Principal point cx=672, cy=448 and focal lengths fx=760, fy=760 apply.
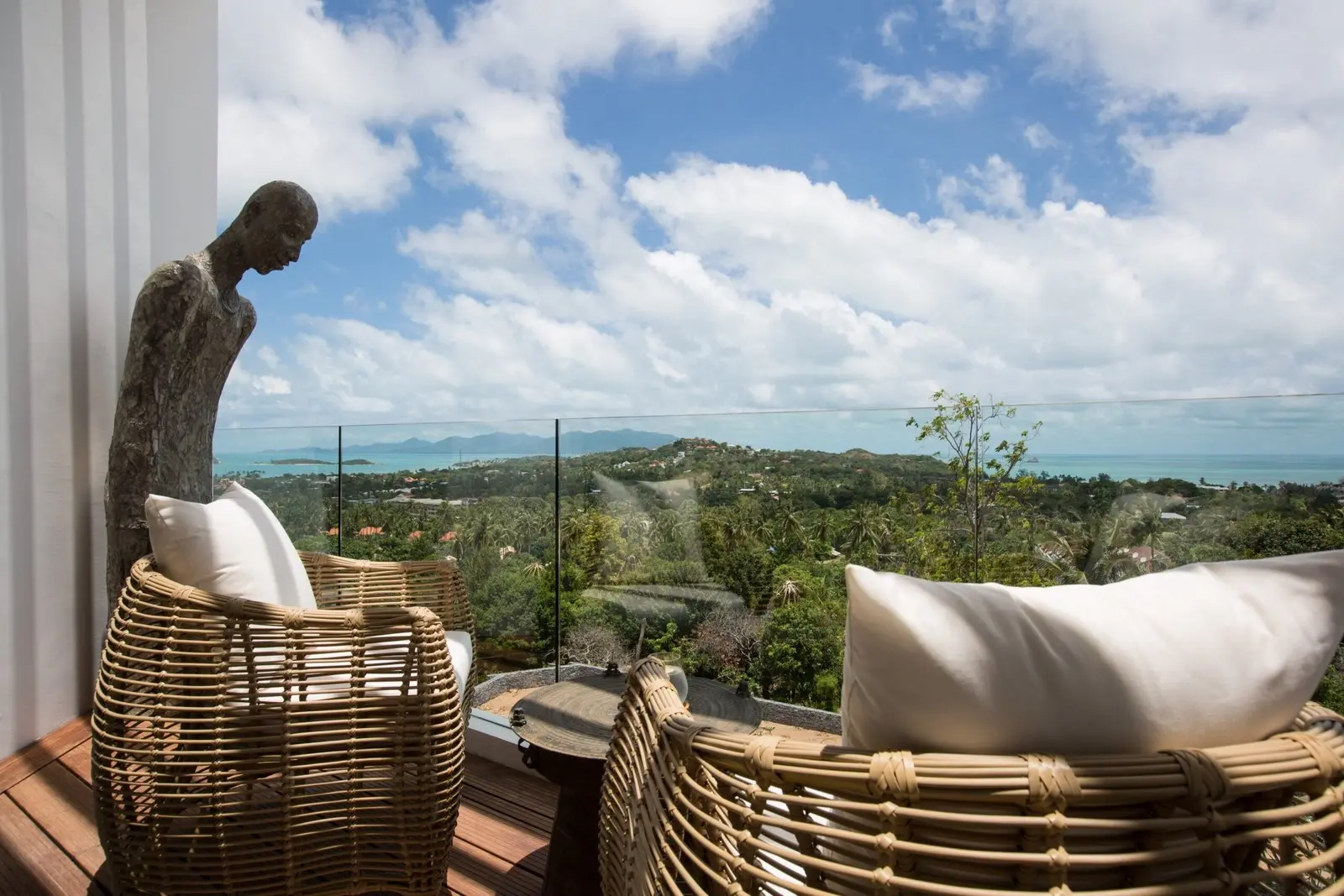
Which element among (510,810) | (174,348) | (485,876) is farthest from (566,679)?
(174,348)

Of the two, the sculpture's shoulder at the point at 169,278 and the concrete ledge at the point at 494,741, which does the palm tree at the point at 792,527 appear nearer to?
the concrete ledge at the point at 494,741

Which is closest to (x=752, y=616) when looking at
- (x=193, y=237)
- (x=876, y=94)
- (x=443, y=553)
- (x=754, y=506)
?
(x=754, y=506)

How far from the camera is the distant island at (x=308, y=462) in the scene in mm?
3400

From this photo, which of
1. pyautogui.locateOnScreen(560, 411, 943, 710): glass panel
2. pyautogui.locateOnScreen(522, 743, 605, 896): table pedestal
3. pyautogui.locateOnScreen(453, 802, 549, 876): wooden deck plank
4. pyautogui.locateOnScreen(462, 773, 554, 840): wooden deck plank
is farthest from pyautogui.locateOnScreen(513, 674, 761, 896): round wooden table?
pyautogui.locateOnScreen(560, 411, 943, 710): glass panel

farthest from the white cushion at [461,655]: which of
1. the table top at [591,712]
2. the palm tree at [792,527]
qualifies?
the palm tree at [792,527]

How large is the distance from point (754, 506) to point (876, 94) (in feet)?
36.7

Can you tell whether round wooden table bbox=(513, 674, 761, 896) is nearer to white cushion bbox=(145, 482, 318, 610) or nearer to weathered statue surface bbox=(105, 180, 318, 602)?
white cushion bbox=(145, 482, 318, 610)

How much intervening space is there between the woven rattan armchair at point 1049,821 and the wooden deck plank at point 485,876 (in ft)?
4.22

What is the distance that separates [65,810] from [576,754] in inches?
65.3

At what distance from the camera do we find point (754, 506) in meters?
2.81

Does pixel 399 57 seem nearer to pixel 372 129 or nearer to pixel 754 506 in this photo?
pixel 372 129

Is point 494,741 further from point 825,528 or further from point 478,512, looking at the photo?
point 825,528

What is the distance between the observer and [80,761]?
95.0 inches

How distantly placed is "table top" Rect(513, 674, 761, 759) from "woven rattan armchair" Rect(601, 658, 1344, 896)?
0.79 metres
